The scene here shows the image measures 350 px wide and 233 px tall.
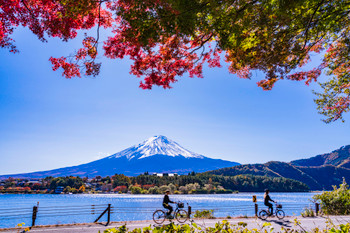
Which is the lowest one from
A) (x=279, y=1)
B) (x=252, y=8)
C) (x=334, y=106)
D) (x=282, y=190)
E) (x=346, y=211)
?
(x=282, y=190)

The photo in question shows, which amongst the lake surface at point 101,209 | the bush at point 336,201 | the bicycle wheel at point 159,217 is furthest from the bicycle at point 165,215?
the bush at point 336,201

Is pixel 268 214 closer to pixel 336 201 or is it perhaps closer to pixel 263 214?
pixel 263 214

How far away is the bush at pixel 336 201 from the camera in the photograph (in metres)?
15.5

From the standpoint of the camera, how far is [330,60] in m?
8.63

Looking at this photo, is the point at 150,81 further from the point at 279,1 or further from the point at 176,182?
the point at 176,182

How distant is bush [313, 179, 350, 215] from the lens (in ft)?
50.7

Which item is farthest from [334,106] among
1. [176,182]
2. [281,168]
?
[281,168]

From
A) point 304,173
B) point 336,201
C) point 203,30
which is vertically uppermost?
point 203,30

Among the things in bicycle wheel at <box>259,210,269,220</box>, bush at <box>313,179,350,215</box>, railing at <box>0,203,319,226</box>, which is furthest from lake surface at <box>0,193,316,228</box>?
bush at <box>313,179,350,215</box>

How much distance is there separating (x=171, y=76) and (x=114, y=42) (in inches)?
84.1

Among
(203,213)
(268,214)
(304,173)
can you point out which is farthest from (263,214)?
(304,173)

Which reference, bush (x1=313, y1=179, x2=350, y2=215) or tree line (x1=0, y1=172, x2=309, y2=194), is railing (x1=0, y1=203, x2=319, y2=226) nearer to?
bush (x1=313, y1=179, x2=350, y2=215)

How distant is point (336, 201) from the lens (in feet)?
52.1

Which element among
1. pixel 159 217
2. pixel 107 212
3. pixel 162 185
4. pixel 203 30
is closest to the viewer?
pixel 203 30
